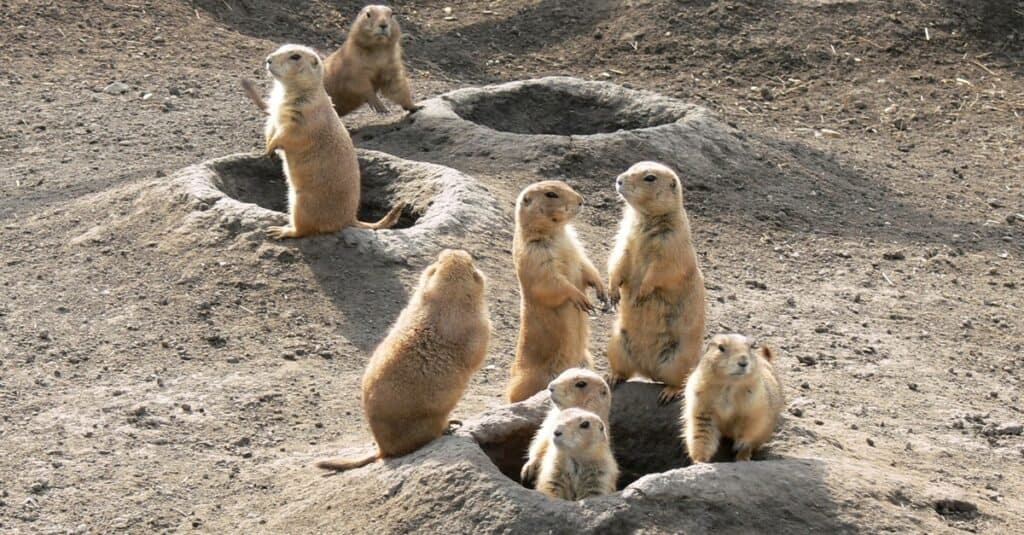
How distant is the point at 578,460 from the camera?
6.83 metres

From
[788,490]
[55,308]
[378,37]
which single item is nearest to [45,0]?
[378,37]

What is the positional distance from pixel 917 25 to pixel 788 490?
12890mm

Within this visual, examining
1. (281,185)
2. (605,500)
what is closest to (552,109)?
(281,185)

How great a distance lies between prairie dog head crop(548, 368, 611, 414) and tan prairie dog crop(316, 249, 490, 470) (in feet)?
1.62

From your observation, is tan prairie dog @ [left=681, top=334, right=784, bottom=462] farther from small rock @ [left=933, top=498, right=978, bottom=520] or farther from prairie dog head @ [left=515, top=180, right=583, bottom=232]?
prairie dog head @ [left=515, top=180, right=583, bottom=232]

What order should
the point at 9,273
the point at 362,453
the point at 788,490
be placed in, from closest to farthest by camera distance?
the point at 788,490 < the point at 362,453 < the point at 9,273

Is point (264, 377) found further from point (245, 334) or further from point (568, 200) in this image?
point (568, 200)

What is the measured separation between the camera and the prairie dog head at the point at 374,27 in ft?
48.8

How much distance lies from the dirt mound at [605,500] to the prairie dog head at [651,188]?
1787 millimetres

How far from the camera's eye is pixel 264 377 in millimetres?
9211

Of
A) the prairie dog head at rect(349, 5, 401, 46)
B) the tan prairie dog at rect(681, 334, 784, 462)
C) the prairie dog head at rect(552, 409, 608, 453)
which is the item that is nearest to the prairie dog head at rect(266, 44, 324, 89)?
the prairie dog head at rect(349, 5, 401, 46)

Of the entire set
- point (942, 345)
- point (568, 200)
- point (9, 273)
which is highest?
point (568, 200)

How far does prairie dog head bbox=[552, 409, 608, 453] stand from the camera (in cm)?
665

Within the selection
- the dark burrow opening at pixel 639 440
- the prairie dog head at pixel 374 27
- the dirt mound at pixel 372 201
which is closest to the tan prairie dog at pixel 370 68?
the prairie dog head at pixel 374 27
